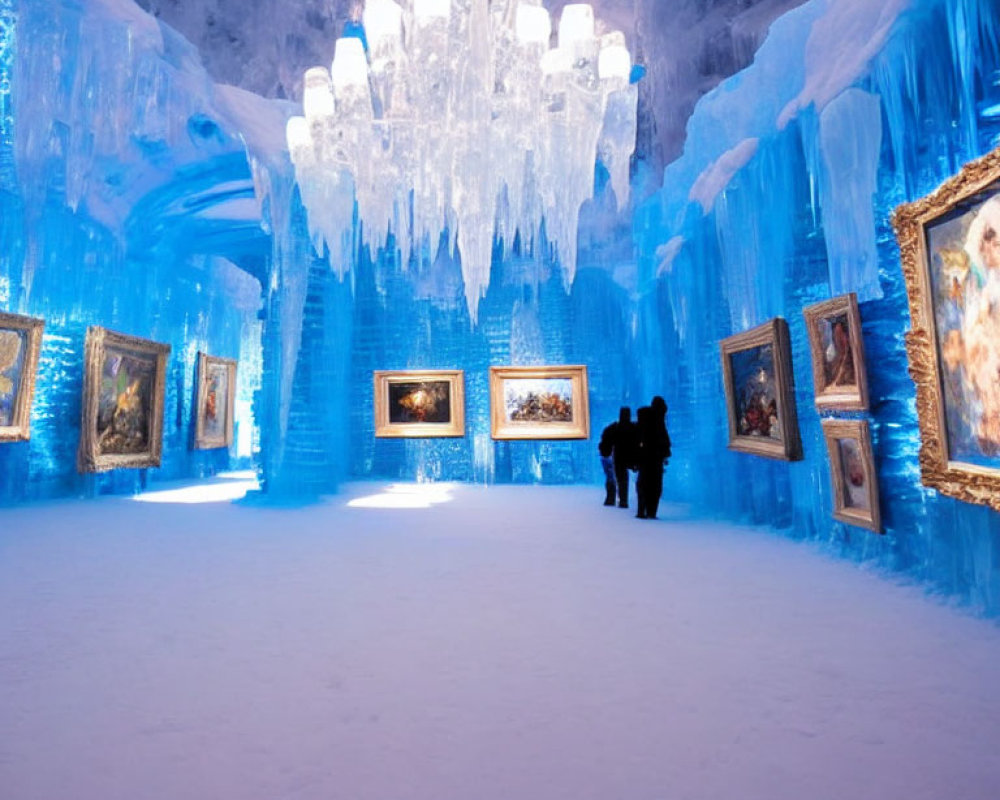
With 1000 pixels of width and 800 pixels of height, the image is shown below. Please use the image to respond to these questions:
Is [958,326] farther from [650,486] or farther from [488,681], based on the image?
[650,486]

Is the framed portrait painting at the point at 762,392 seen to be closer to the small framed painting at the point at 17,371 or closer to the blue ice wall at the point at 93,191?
the blue ice wall at the point at 93,191

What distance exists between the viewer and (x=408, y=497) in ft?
28.7

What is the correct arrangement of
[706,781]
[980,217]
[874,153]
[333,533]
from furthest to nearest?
[333,533]
[874,153]
[980,217]
[706,781]

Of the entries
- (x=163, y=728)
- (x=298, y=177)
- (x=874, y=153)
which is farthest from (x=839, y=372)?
(x=298, y=177)

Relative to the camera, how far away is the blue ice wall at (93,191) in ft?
22.2

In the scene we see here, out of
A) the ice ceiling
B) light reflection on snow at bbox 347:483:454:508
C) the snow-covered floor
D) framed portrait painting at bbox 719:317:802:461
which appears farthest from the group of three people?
the ice ceiling

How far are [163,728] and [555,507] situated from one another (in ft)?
19.7

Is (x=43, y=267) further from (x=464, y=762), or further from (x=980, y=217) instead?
(x=980, y=217)

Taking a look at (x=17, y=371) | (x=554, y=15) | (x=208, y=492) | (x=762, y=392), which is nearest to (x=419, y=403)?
(x=208, y=492)

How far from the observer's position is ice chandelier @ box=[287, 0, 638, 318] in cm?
581

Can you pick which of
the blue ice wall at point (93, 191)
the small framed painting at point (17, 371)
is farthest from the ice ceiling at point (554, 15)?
the small framed painting at point (17, 371)

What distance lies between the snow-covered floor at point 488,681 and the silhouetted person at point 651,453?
77.1 inches

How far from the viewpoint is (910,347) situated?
132 inches

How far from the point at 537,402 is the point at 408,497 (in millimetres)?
3201
